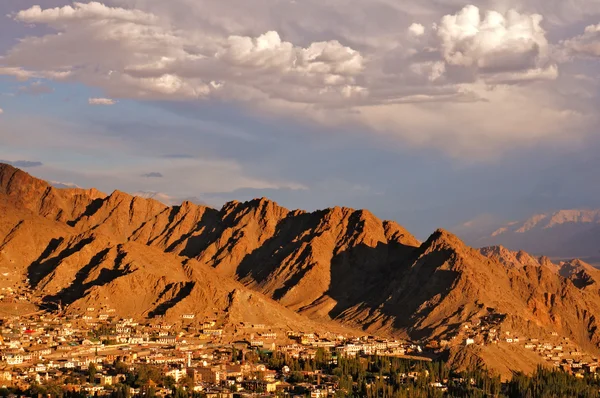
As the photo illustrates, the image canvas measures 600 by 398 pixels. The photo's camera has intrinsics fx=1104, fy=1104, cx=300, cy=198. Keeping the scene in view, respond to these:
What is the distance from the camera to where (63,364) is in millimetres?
198500

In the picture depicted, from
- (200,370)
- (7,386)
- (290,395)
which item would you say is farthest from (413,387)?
(7,386)

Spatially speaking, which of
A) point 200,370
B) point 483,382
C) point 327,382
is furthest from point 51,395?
point 483,382

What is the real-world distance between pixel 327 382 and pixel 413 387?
14.8 meters

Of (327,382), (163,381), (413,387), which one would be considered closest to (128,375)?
(163,381)

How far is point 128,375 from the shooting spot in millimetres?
186375

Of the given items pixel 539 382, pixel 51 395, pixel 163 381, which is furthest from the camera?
pixel 539 382

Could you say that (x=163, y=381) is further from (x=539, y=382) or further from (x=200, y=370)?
(x=539, y=382)

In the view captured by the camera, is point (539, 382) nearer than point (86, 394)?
No

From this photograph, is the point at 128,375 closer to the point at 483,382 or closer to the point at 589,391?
the point at 483,382

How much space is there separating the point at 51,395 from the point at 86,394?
5.68m

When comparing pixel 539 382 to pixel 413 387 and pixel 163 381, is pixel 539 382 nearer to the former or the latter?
pixel 413 387

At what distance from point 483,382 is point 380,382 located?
19.8 m

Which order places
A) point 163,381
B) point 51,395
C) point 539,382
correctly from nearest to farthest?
point 51,395
point 163,381
point 539,382

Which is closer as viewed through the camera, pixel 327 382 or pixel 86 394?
pixel 86 394
